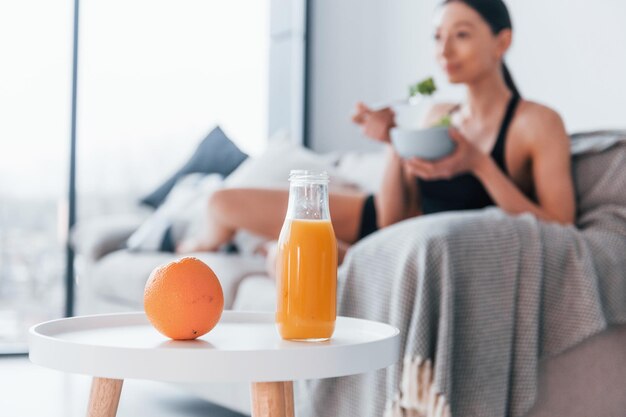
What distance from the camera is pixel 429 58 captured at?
3531 mm

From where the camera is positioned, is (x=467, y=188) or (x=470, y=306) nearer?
(x=470, y=306)

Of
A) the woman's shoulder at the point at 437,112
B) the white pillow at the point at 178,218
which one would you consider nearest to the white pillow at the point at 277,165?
the white pillow at the point at 178,218

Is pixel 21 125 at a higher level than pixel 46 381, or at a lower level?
higher

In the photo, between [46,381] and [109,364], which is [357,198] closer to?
[46,381]

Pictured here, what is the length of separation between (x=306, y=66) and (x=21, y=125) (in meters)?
1.37

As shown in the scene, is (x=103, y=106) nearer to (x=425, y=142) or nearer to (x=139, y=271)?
(x=139, y=271)

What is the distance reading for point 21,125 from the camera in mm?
3816

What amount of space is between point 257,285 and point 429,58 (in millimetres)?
1582

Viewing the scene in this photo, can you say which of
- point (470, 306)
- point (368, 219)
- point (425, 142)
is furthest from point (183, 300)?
point (368, 219)

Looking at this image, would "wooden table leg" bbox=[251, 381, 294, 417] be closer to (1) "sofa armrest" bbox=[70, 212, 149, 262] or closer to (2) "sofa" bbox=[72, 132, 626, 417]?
(2) "sofa" bbox=[72, 132, 626, 417]

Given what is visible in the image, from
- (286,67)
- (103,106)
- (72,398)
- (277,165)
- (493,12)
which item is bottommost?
(72,398)

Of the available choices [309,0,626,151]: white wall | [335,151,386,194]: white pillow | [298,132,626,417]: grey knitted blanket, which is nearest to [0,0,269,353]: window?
[309,0,626,151]: white wall

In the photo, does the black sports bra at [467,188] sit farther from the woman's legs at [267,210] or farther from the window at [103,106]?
the window at [103,106]

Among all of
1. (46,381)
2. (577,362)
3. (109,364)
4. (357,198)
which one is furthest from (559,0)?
(109,364)
